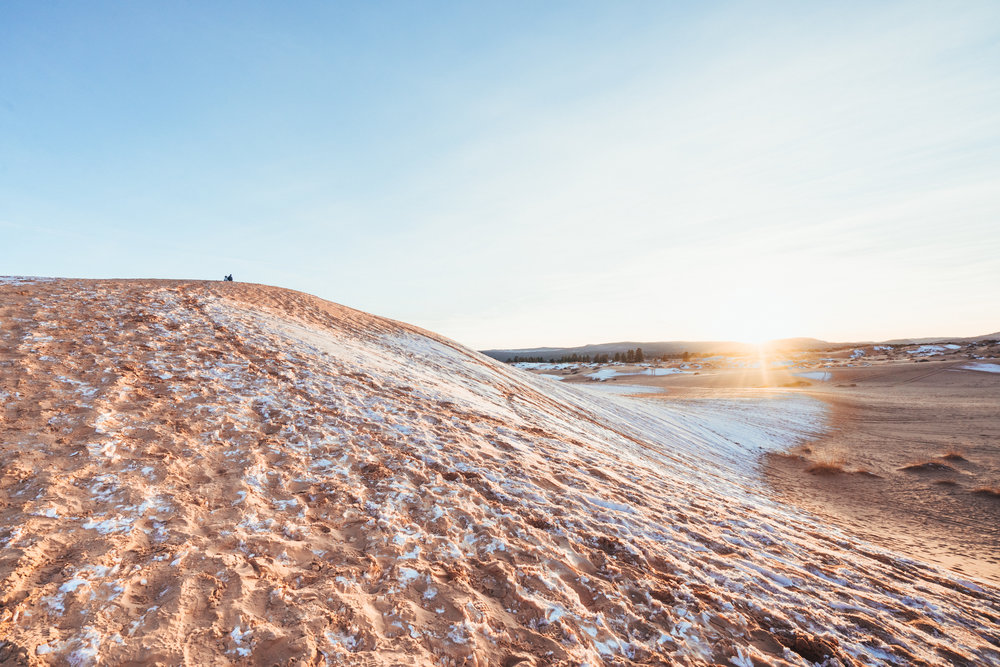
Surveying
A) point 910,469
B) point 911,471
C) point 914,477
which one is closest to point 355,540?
point 914,477

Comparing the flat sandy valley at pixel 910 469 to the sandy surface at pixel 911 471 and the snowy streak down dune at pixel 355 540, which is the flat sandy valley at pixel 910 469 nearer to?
the sandy surface at pixel 911 471

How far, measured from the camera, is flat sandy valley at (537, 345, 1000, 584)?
823 cm

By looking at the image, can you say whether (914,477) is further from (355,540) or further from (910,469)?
(355,540)

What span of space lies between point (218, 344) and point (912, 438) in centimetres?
2274

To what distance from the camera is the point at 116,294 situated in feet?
31.6

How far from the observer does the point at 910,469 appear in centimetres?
1248

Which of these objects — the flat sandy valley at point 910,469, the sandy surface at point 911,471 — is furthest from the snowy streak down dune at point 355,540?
the flat sandy valley at point 910,469

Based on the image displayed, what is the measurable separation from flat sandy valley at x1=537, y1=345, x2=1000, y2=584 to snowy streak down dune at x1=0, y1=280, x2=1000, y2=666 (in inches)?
114

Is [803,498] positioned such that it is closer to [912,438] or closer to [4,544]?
[912,438]

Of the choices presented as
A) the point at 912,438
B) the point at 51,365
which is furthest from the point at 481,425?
the point at 912,438

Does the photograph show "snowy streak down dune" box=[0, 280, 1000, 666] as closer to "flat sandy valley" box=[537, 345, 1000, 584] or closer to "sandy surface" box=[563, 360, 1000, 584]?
"sandy surface" box=[563, 360, 1000, 584]

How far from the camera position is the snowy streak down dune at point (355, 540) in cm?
295

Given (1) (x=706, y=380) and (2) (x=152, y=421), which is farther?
(1) (x=706, y=380)

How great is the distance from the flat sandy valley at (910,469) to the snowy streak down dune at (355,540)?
9.48ft
